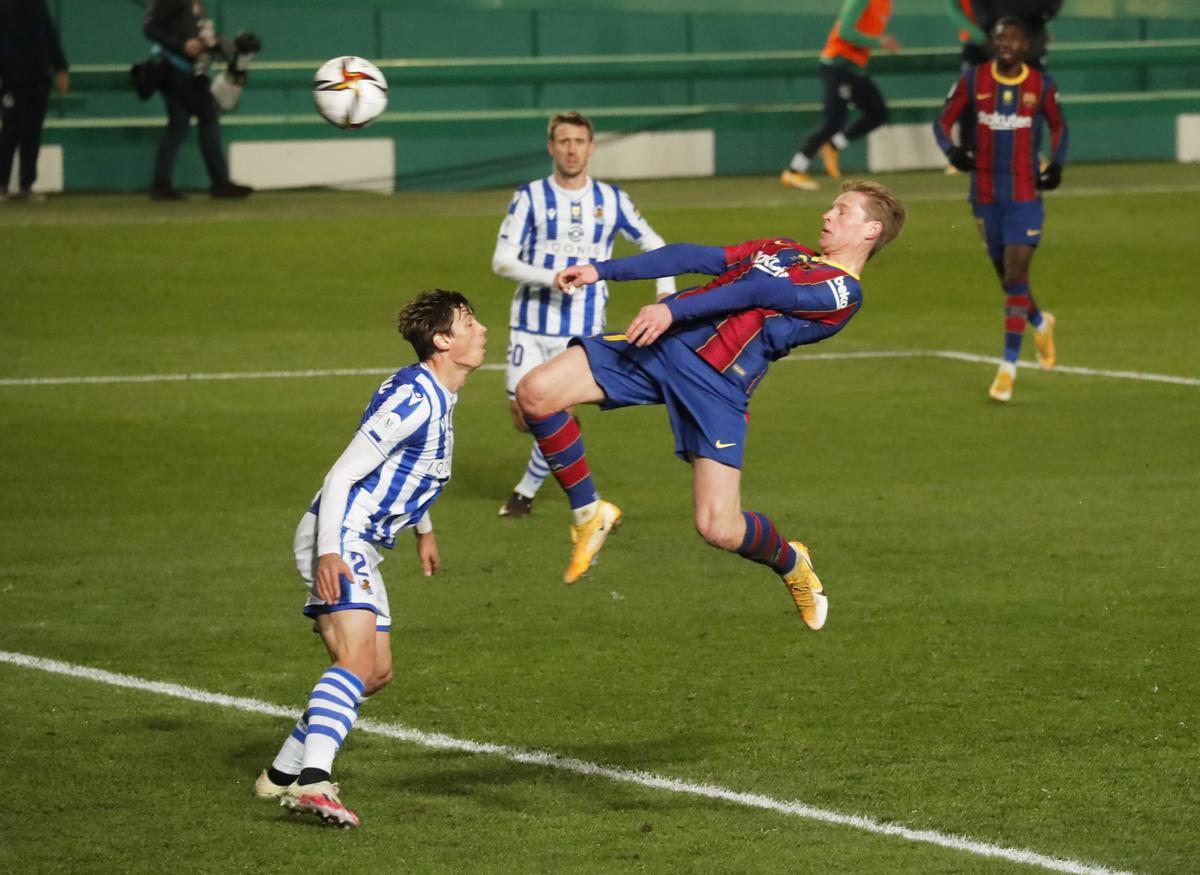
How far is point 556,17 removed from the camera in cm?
2936

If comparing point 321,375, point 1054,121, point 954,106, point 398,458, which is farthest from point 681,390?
point 321,375

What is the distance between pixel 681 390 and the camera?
7.86m

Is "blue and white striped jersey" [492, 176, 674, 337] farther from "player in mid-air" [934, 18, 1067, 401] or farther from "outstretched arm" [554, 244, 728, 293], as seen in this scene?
"player in mid-air" [934, 18, 1067, 401]

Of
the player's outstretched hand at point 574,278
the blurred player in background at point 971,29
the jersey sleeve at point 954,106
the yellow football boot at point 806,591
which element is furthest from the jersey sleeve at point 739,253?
the blurred player in background at point 971,29

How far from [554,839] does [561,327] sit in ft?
17.8

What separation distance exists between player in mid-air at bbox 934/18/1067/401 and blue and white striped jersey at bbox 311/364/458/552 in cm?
869

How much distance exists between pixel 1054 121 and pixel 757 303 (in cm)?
800

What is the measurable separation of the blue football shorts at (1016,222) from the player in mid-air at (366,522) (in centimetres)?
875

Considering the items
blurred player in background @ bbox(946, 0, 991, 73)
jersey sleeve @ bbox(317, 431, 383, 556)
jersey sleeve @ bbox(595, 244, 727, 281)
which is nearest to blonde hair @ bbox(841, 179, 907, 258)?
jersey sleeve @ bbox(595, 244, 727, 281)

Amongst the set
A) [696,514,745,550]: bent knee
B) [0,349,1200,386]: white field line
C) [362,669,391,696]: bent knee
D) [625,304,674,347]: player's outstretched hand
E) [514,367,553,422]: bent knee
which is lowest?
[0,349,1200,386]: white field line

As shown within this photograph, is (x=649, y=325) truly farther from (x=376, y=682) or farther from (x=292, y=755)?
(x=292, y=755)

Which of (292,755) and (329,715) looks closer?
(329,715)

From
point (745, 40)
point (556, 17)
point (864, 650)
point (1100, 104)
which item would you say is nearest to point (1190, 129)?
point (1100, 104)

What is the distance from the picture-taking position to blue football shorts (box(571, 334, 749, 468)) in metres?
7.82
